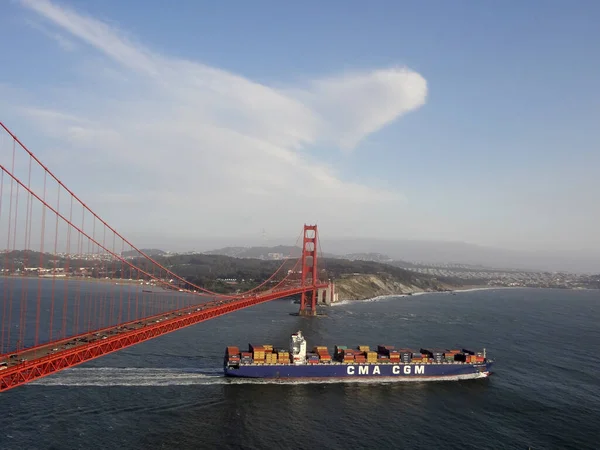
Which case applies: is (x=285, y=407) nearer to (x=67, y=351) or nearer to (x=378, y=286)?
(x=67, y=351)

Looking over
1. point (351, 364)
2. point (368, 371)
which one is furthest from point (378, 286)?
point (351, 364)

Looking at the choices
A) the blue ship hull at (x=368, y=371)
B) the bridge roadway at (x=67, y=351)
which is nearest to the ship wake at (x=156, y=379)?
the blue ship hull at (x=368, y=371)

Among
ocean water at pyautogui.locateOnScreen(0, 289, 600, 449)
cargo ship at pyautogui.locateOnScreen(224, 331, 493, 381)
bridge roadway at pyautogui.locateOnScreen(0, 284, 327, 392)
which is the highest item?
bridge roadway at pyautogui.locateOnScreen(0, 284, 327, 392)

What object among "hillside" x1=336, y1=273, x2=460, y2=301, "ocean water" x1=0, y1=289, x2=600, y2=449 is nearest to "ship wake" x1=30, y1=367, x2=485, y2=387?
"ocean water" x1=0, y1=289, x2=600, y2=449

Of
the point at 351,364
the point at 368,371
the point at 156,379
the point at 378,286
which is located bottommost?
the point at 156,379

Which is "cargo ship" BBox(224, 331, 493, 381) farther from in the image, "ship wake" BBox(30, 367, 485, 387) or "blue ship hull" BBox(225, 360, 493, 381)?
"ship wake" BBox(30, 367, 485, 387)
